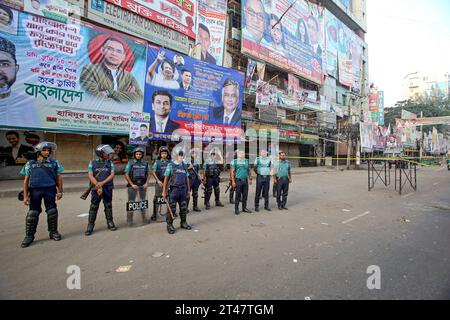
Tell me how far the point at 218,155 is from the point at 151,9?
12.3 metres

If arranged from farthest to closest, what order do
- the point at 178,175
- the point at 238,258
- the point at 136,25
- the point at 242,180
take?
the point at 136,25
the point at 242,180
the point at 178,175
the point at 238,258

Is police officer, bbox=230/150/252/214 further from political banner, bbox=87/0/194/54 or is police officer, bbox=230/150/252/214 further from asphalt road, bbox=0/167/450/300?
political banner, bbox=87/0/194/54

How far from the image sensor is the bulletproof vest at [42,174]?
14.9ft

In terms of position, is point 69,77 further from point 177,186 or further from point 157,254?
point 157,254

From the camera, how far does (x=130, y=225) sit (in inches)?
224

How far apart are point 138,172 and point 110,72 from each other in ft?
29.3

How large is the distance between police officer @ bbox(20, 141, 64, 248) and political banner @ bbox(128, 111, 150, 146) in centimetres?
745

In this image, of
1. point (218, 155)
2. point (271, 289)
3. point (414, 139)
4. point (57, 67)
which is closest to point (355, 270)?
point (271, 289)

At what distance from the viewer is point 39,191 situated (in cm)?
460

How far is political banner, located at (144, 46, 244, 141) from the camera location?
14055 millimetres

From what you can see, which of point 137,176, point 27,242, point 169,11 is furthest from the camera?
point 169,11

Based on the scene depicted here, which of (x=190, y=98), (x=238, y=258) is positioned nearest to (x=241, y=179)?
(x=238, y=258)

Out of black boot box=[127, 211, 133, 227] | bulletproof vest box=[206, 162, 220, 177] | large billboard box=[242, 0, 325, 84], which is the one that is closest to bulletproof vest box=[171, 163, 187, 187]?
black boot box=[127, 211, 133, 227]

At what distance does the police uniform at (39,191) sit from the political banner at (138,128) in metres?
7.51
